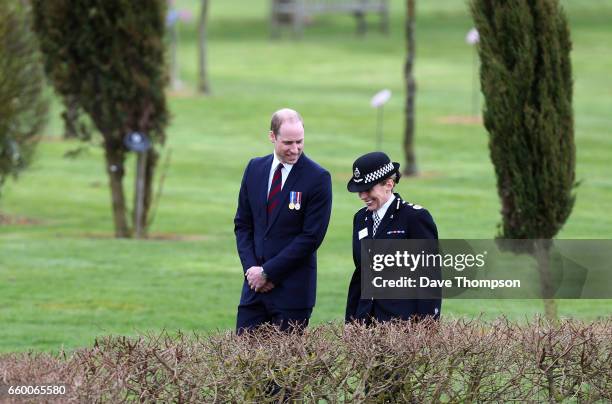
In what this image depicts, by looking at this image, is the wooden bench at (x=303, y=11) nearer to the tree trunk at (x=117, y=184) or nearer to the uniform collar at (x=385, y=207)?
the tree trunk at (x=117, y=184)

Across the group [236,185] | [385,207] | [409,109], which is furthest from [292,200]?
[409,109]

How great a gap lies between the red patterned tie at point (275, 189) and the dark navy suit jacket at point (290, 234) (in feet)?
0.10

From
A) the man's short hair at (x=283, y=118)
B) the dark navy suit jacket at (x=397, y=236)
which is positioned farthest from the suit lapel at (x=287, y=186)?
the dark navy suit jacket at (x=397, y=236)

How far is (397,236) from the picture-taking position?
707 centimetres

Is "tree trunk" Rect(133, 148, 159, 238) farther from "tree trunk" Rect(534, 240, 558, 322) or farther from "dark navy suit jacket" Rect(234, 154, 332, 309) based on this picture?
"dark navy suit jacket" Rect(234, 154, 332, 309)

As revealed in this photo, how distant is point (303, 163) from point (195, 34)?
59855mm

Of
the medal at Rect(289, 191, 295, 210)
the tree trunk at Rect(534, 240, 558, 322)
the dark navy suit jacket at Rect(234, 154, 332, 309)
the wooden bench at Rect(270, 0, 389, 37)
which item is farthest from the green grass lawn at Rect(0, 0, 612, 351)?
the medal at Rect(289, 191, 295, 210)

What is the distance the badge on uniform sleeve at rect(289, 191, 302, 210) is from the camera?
24.6ft

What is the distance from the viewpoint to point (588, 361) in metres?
6.71

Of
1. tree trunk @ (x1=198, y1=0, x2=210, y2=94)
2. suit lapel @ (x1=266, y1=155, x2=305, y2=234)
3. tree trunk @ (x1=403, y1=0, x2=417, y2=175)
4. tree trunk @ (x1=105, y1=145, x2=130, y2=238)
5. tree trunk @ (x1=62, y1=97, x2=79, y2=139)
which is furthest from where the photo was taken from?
tree trunk @ (x1=198, y1=0, x2=210, y2=94)

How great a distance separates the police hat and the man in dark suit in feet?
1.55

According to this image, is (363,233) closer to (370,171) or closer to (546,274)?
A: (370,171)

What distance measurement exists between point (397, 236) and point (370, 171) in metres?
0.39

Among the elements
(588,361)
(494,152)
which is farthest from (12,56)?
(588,361)
